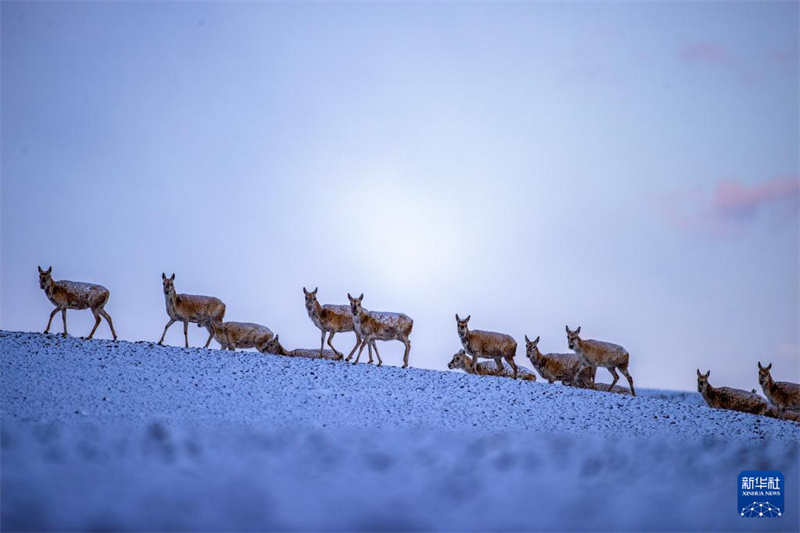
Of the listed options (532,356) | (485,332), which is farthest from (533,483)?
(532,356)

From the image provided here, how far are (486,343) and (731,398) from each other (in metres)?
7.66

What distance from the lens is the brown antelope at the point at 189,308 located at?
21.2 meters

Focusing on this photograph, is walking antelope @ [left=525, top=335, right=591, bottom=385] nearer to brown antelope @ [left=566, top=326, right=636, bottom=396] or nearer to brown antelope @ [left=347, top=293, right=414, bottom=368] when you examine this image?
brown antelope @ [left=566, top=326, right=636, bottom=396]

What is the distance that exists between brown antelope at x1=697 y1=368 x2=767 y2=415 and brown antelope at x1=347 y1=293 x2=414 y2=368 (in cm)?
958

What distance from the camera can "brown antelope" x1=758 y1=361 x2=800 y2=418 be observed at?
22656mm

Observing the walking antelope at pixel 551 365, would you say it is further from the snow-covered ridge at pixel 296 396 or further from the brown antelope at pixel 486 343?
the snow-covered ridge at pixel 296 396

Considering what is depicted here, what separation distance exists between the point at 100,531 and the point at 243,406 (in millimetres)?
6177

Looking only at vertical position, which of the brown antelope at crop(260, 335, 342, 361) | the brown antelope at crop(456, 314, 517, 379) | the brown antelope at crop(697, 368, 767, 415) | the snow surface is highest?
the brown antelope at crop(456, 314, 517, 379)

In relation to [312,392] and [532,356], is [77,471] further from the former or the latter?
[532,356]

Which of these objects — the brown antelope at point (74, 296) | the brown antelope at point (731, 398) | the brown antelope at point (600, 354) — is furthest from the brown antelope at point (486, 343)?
the brown antelope at point (74, 296)

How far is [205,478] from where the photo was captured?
10312 millimetres

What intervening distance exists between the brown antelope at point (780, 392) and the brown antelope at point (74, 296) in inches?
716

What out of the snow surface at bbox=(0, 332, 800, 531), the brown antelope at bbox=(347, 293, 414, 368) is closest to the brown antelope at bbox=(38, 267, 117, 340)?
the snow surface at bbox=(0, 332, 800, 531)

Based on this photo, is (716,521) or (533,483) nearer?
(716,521)
